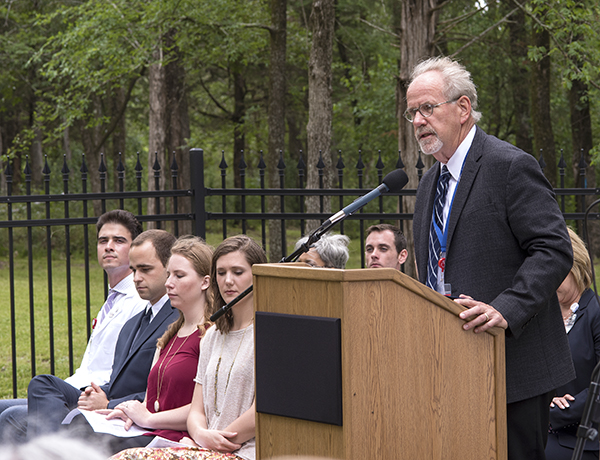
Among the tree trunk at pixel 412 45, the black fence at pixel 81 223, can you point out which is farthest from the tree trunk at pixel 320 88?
the tree trunk at pixel 412 45

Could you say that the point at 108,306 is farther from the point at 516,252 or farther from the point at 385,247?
the point at 516,252

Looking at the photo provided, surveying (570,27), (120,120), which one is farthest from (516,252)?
(120,120)

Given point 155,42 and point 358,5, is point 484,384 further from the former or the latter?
point 358,5

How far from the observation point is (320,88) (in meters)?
9.69

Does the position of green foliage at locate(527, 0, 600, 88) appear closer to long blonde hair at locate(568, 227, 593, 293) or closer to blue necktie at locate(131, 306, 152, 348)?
long blonde hair at locate(568, 227, 593, 293)

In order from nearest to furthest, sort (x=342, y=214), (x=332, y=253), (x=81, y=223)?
(x=342, y=214)
(x=332, y=253)
(x=81, y=223)

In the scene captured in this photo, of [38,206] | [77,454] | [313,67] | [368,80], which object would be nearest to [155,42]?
[313,67]

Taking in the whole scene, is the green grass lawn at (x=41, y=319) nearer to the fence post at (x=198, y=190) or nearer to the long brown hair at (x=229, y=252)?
the fence post at (x=198, y=190)

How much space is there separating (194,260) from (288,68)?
15188mm

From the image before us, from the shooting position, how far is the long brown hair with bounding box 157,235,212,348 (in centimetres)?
339

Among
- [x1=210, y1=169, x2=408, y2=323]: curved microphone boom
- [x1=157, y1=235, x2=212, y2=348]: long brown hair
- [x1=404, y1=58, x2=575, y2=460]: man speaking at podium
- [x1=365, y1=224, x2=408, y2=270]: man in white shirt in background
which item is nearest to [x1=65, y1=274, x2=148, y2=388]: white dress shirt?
[x1=157, y1=235, x2=212, y2=348]: long brown hair

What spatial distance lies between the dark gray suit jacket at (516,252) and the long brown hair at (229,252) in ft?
3.30

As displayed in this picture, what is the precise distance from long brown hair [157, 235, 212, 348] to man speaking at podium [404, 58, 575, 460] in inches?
53.1

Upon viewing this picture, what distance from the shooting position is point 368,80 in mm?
18984
